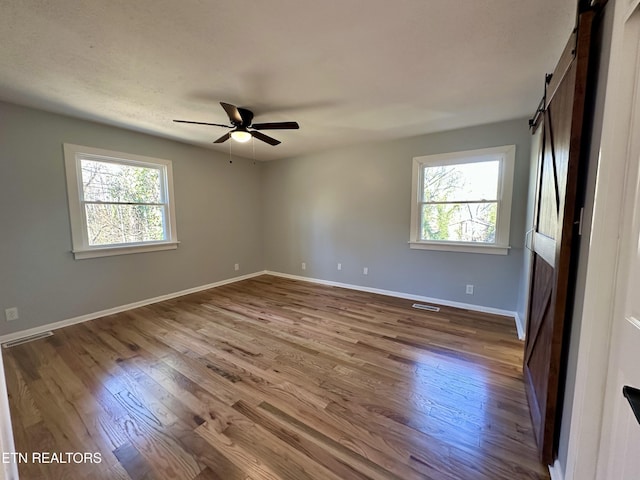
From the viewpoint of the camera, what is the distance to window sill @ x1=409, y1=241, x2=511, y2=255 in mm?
3344

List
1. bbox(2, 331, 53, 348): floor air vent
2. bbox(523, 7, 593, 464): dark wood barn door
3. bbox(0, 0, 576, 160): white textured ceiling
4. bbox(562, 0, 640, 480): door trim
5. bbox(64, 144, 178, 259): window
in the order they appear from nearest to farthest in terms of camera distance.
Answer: bbox(562, 0, 640, 480): door trim < bbox(523, 7, 593, 464): dark wood barn door < bbox(0, 0, 576, 160): white textured ceiling < bbox(2, 331, 53, 348): floor air vent < bbox(64, 144, 178, 259): window

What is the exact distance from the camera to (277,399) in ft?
6.13

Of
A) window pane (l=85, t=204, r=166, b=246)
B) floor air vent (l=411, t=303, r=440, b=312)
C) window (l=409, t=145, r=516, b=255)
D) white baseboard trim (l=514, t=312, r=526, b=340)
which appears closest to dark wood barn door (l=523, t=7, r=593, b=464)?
white baseboard trim (l=514, t=312, r=526, b=340)

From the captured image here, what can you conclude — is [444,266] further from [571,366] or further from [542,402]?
[571,366]

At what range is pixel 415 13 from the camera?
1.50m

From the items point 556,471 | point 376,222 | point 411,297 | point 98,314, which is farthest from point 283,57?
point 98,314

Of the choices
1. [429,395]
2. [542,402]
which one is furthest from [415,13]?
[429,395]

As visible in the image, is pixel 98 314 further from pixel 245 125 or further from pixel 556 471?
pixel 556 471

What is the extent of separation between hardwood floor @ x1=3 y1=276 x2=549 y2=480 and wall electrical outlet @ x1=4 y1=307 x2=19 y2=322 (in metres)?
0.39

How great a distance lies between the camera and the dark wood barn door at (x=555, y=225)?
3.76 ft

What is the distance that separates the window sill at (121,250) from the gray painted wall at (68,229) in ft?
0.23

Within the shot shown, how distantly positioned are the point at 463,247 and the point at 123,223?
15.7 ft

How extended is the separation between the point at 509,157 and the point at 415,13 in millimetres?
2483

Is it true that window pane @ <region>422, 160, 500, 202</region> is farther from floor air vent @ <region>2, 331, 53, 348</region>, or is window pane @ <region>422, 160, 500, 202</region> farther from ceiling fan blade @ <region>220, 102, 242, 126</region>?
floor air vent @ <region>2, 331, 53, 348</region>
